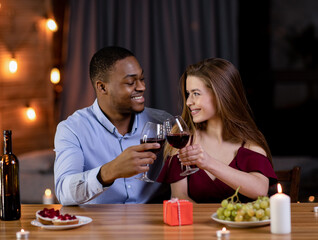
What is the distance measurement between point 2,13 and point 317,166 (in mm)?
2709

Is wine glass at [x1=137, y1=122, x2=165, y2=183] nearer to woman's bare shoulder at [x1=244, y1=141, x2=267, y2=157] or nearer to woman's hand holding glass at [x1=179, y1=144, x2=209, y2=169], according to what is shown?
woman's hand holding glass at [x1=179, y1=144, x2=209, y2=169]

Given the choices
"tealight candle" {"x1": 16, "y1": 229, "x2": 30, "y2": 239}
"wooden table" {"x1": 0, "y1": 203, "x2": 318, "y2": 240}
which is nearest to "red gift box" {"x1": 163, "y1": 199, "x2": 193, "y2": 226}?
"wooden table" {"x1": 0, "y1": 203, "x2": 318, "y2": 240}

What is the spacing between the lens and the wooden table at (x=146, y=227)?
1362 mm

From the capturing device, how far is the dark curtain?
365cm

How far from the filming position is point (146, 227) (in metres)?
1.47

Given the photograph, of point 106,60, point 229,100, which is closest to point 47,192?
point 106,60

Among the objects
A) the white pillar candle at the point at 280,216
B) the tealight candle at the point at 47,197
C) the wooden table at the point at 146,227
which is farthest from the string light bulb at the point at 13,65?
the white pillar candle at the point at 280,216

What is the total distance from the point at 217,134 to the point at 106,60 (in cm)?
66

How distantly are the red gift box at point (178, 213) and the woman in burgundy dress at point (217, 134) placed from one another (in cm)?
55

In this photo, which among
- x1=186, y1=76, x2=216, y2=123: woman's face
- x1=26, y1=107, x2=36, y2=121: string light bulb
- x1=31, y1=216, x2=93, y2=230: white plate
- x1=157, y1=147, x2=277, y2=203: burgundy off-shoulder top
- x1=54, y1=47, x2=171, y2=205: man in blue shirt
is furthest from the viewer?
x1=26, y1=107, x2=36, y2=121: string light bulb

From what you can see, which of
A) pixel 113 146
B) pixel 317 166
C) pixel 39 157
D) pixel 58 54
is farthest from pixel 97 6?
pixel 317 166

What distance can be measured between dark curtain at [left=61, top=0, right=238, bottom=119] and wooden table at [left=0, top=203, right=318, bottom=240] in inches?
80.1

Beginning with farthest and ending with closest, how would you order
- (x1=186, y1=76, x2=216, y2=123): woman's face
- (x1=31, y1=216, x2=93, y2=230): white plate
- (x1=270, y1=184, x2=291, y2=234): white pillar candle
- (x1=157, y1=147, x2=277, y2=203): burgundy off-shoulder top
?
(x1=186, y1=76, x2=216, y2=123): woman's face
(x1=157, y1=147, x2=277, y2=203): burgundy off-shoulder top
(x1=31, y1=216, x2=93, y2=230): white plate
(x1=270, y1=184, x2=291, y2=234): white pillar candle

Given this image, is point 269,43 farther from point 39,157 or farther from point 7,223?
point 7,223
